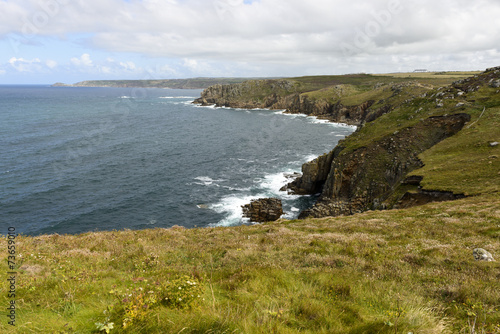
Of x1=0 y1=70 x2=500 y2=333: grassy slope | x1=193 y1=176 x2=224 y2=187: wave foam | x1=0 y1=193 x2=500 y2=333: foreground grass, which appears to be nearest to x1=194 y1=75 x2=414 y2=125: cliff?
x1=193 y1=176 x2=224 y2=187: wave foam

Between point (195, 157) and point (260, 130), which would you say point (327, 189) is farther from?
point (260, 130)

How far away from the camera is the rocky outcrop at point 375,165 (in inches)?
1480

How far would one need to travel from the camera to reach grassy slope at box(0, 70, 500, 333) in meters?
5.38

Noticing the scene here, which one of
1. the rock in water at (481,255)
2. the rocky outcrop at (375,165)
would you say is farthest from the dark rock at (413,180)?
the rock in water at (481,255)

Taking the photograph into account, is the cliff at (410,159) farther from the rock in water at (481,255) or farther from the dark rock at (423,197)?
the rock in water at (481,255)

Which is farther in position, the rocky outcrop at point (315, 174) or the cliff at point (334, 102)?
the cliff at point (334, 102)

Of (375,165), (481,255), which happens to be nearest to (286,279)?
(481,255)

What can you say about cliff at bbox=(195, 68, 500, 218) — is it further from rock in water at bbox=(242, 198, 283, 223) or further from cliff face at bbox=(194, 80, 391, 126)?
cliff face at bbox=(194, 80, 391, 126)

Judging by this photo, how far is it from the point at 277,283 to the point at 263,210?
32.9m

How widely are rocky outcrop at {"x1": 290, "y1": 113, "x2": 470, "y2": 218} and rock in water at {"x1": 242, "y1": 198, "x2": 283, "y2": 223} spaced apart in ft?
13.1

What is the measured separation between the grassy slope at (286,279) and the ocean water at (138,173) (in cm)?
2127

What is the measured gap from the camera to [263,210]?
4106cm

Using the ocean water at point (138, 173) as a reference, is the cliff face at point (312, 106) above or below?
above

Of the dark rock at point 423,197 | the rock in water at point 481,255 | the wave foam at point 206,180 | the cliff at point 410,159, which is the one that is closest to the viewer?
the rock in water at point 481,255
